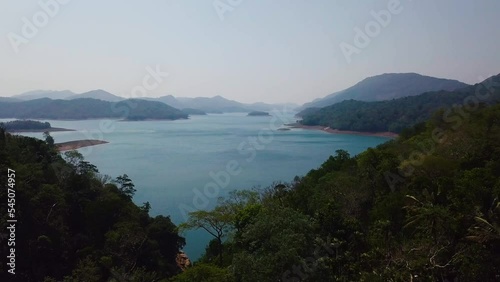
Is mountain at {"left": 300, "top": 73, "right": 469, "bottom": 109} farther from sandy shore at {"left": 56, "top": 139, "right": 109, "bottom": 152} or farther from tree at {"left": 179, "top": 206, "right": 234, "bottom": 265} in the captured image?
tree at {"left": 179, "top": 206, "right": 234, "bottom": 265}

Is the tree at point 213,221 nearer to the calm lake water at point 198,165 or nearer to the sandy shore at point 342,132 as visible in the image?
the calm lake water at point 198,165

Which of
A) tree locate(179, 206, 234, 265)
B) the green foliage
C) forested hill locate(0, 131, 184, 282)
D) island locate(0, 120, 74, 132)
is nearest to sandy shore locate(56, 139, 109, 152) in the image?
island locate(0, 120, 74, 132)

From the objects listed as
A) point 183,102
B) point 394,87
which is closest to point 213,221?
point 394,87

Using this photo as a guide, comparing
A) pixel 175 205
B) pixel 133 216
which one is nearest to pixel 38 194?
pixel 133 216

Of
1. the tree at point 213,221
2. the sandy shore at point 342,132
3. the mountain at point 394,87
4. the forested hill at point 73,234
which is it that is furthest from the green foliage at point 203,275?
the mountain at point 394,87

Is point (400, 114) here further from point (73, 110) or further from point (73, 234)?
point (73, 110)

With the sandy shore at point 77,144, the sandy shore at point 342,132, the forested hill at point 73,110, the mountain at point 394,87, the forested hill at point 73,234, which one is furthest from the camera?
the mountain at point 394,87

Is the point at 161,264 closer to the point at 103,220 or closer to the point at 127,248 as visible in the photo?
the point at 127,248
